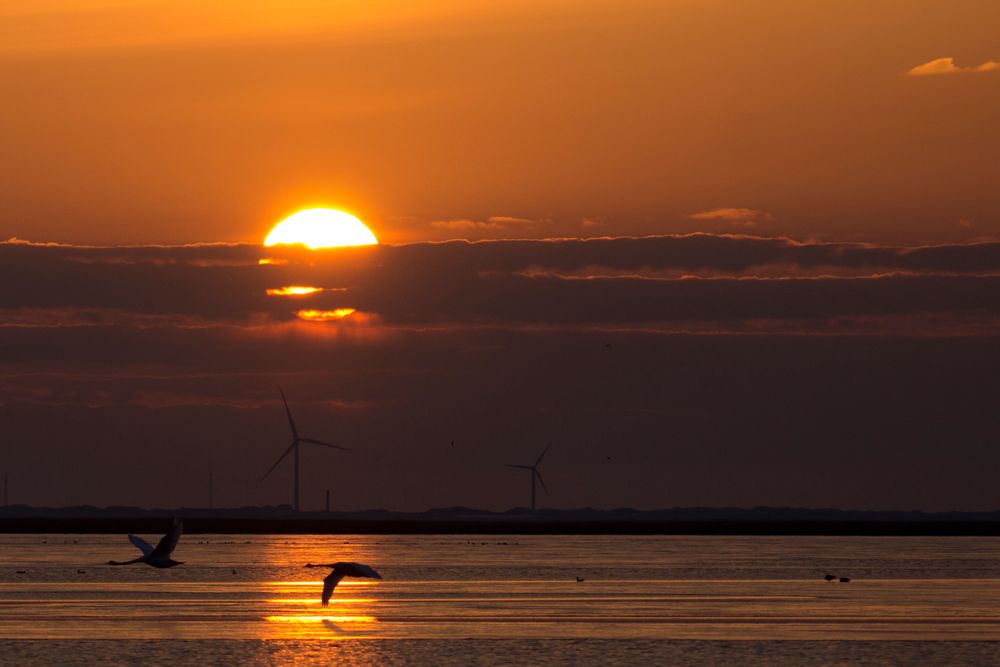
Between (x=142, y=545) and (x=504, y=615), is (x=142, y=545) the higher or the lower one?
the higher one

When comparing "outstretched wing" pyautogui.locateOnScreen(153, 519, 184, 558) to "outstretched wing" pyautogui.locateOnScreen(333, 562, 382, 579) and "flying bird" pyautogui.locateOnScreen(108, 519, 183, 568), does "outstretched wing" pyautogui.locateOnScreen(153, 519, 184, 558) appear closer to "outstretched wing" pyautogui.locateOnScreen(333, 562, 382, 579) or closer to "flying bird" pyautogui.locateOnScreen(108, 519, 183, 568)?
"flying bird" pyautogui.locateOnScreen(108, 519, 183, 568)

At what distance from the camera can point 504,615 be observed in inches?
2891

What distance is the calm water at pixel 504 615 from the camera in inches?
2327

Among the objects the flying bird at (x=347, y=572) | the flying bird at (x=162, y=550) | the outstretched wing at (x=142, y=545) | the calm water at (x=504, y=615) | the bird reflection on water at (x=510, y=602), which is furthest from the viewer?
the flying bird at (x=162, y=550)

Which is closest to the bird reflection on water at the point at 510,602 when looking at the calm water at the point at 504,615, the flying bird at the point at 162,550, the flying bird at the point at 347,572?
the calm water at the point at 504,615

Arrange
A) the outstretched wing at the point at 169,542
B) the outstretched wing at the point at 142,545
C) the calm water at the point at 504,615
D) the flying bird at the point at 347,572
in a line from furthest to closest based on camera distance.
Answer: the outstretched wing at the point at 169,542
the outstretched wing at the point at 142,545
the flying bird at the point at 347,572
the calm water at the point at 504,615

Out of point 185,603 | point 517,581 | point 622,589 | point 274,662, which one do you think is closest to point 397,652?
point 274,662

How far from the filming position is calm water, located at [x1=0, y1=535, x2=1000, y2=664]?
59094mm

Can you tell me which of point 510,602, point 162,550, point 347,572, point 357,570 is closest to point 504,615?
point 510,602

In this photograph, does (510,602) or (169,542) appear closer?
(169,542)

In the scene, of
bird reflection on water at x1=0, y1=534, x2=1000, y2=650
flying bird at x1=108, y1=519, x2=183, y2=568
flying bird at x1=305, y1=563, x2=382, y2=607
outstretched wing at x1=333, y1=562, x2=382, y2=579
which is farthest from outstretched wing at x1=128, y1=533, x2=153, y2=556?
outstretched wing at x1=333, y1=562, x2=382, y2=579

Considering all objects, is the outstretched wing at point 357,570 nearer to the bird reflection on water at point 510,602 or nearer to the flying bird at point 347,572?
the flying bird at point 347,572

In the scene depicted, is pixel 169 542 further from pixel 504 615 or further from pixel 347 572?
pixel 504 615

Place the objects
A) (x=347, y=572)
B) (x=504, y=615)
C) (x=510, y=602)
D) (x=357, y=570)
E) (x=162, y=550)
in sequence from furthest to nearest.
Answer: (x=510, y=602)
(x=162, y=550)
(x=504, y=615)
(x=347, y=572)
(x=357, y=570)
